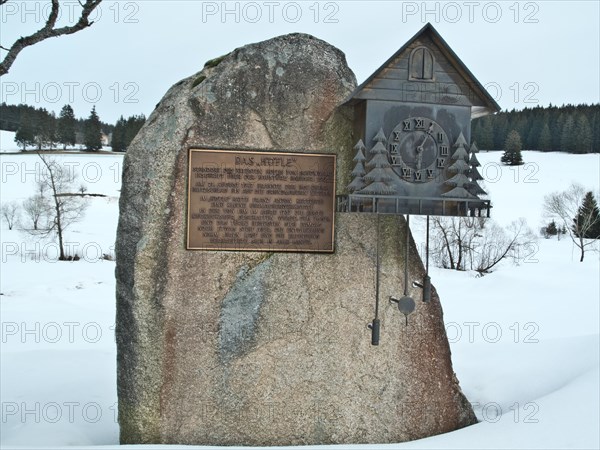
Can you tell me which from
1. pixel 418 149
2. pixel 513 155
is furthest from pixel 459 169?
pixel 513 155

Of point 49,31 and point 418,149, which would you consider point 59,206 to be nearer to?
point 49,31

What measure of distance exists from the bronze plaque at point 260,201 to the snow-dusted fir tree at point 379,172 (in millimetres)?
579

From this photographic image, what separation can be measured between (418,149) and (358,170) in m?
0.60

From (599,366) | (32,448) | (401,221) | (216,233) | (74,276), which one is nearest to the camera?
(32,448)

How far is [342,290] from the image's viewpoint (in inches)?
218

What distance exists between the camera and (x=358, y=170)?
500cm

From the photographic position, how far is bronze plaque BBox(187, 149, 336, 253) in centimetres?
531

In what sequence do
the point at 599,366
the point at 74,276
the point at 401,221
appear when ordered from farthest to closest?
the point at 74,276 → the point at 599,366 → the point at 401,221

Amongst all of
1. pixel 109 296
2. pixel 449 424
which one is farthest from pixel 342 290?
pixel 109 296

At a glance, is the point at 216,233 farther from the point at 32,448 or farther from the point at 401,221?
the point at 32,448

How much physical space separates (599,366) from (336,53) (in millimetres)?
4679

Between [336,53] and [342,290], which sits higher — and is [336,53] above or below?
above

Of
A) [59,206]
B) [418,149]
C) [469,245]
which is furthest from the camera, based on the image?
Result: [59,206]

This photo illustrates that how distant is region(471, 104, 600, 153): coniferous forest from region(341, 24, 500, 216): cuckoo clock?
182ft
